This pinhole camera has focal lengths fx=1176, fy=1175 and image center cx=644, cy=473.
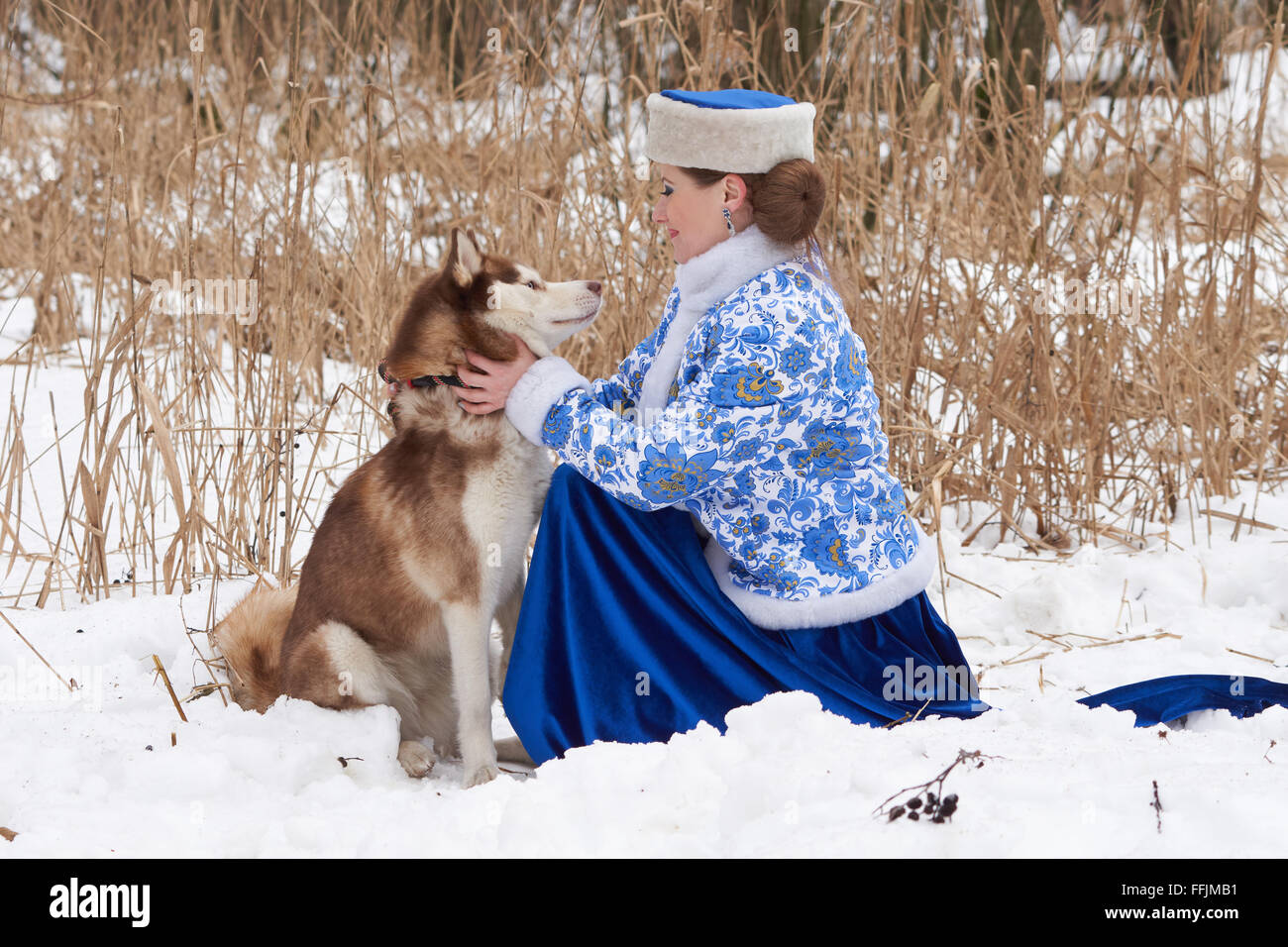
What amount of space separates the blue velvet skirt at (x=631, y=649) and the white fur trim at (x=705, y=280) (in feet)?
0.86

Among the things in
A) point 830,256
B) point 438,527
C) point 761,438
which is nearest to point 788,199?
point 761,438

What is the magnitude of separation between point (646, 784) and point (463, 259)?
1.08 metres

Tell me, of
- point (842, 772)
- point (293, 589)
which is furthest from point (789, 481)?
point (293, 589)

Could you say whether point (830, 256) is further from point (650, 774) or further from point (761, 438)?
point (650, 774)

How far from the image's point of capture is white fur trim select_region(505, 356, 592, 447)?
2.32 metres

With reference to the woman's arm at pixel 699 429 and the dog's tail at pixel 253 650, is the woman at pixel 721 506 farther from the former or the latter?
the dog's tail at pixel 253 650

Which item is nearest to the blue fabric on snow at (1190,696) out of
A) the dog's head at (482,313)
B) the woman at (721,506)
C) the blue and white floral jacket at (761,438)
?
the woman at (721,506)

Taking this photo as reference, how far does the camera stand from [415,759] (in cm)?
243

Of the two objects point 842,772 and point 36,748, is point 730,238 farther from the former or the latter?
point 36,748

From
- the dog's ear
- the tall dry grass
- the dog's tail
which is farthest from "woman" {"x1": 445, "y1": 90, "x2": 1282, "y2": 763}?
the tall dry grass

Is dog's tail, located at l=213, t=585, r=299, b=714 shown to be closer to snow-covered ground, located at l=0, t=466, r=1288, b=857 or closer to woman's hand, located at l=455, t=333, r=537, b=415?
snow-covered ground, located at l=0, t=466, r=1288, b=857

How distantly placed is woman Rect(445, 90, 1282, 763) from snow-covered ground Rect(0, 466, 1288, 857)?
24cm

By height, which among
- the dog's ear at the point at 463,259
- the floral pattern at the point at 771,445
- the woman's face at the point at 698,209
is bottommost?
the floral pattern at the point at 771,445

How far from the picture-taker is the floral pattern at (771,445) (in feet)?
7.30
